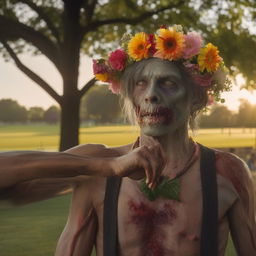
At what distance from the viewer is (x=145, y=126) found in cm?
235

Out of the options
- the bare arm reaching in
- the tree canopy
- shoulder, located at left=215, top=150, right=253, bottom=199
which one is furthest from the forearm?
the tree canopy

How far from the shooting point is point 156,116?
2.33 metres

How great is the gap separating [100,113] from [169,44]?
389 ft

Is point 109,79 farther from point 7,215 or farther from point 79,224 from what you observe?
point 7,215

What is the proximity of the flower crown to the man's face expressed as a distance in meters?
0.07

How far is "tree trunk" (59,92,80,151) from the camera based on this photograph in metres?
15.8

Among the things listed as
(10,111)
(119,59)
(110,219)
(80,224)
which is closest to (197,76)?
(119,59)

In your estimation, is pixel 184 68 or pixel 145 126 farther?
pixel 184 68

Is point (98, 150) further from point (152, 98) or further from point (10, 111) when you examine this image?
point (10, 111)

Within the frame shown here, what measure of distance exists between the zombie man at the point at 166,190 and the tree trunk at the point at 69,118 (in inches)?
527

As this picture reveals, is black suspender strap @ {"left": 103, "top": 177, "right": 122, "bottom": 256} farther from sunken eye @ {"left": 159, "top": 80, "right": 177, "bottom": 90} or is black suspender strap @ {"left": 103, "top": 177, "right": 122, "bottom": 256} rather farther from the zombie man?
sunken eye @ {"left": 159, "top": 80, "right": 177, "bottom": 90}

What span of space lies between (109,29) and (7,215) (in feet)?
35.5

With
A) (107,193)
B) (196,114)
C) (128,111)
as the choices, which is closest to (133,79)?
(128,111)

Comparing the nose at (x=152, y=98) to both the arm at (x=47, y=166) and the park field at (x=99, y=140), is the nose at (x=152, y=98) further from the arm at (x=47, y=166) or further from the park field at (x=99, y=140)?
the park field at (x=99, y=140)
